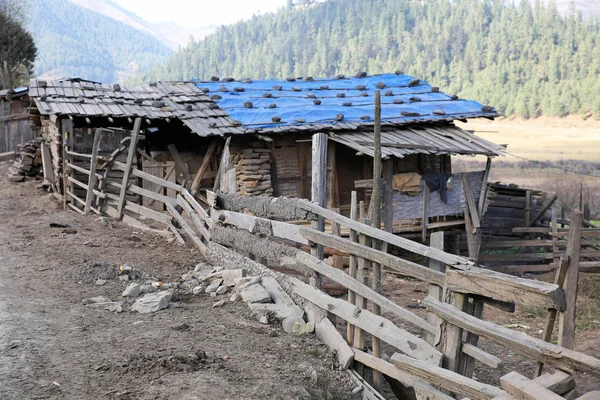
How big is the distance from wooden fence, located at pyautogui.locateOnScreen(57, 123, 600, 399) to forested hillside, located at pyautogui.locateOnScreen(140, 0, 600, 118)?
57839 millimetres

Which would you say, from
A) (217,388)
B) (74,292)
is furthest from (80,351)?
(74,292)

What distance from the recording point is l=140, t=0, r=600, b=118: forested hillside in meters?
67.7

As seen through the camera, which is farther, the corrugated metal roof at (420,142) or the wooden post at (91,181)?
the corrugated metal roof at (420,142)

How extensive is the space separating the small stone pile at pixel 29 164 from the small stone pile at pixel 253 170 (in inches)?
219

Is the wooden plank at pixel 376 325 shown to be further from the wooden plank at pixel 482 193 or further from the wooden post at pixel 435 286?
the wooden plank at pixel 482 193

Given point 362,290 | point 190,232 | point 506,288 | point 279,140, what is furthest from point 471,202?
point 506,288

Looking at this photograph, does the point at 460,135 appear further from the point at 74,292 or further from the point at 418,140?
the point at 74,292

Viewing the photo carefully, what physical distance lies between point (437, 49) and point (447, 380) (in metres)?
89.4

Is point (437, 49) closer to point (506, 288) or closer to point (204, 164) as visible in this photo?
point (204, 164)

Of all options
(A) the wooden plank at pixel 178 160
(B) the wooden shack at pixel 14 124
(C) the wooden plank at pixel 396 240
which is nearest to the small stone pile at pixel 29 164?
(A) the wooden plank at pixel 178 160

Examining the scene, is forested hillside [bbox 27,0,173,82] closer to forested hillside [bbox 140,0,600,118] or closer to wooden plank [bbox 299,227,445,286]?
forested hillside [bbox 140,0,600,118]

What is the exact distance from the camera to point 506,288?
14.2 ft

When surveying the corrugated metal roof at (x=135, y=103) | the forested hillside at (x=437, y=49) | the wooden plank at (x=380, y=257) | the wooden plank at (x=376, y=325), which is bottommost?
the wooden plank at (x=376, y=325)

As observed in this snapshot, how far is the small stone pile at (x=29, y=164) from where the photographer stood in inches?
652
